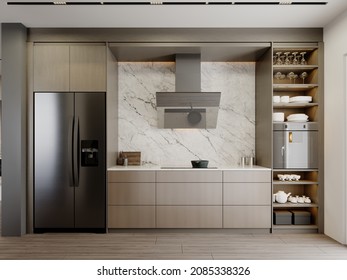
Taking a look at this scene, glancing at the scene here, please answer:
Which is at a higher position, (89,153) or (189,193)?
(89,153)

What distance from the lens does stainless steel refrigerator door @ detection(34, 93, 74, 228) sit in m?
3.97

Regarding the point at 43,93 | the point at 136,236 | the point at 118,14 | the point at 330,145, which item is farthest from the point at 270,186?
the point at 43,93

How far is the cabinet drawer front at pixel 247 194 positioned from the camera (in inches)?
157

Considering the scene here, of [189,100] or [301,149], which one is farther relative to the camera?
[189,100]

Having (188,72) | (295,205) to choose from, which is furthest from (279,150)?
(188,72)

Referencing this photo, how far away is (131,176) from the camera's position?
4016 millimetres

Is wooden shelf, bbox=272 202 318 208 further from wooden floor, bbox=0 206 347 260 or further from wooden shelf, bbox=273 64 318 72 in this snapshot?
wooden shelf, bbox=273 64 318 72

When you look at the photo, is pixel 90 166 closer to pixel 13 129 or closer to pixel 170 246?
pixel 13 129

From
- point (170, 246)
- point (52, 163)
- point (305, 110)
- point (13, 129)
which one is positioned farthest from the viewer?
point (305, 110)

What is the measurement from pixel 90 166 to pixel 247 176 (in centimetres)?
192

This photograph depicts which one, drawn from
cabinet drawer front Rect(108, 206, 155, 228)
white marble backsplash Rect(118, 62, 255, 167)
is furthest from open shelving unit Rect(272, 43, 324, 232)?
cabinet drawer front Rect(108, 206, 155, 228)

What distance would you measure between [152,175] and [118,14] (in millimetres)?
1895

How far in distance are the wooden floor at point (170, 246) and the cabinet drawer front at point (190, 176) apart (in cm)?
65

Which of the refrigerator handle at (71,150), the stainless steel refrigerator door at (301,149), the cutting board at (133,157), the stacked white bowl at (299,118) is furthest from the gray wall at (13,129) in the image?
the stacked white bowl at (299,118)
